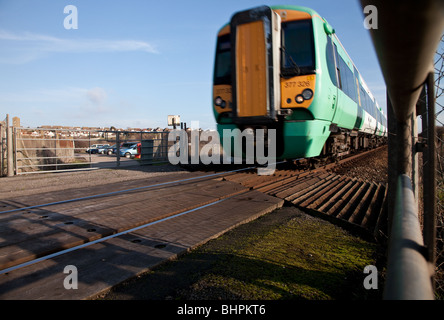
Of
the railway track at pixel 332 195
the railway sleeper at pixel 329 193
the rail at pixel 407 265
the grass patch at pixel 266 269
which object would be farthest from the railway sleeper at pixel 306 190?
the rail at pixel 407 265

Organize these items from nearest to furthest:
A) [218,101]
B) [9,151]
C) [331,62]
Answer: [218,101]
[331,62]
[9,151]

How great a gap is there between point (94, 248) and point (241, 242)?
1653 millimetres

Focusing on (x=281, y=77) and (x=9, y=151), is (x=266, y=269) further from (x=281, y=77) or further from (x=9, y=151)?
(x=9, y=151)

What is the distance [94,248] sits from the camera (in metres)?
3.35

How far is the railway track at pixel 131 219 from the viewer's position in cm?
277

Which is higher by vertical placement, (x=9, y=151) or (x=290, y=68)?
(x=290, y=68)

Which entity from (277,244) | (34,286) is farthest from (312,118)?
(34,286)

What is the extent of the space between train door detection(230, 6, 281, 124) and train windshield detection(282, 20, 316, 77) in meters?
0.22

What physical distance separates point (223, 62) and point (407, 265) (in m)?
7.45

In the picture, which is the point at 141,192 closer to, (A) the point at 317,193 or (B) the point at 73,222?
(B) the point at 73,222

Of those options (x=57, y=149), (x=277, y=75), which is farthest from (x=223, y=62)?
(x=57, y=149)

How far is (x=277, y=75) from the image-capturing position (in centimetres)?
687

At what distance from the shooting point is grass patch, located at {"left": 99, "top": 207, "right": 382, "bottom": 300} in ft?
8.04
